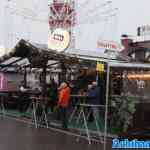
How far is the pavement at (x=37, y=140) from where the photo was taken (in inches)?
504

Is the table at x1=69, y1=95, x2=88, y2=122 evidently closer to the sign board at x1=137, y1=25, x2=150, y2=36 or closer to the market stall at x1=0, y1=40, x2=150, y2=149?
the market stall at x1=0, y1=40, x2=150, y2=149

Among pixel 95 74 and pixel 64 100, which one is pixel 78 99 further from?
pixel 95 74

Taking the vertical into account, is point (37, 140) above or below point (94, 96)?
below

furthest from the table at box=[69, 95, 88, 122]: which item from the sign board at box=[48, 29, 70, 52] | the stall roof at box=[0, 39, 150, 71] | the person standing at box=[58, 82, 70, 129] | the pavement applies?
the sign board at box=[48, 29, 70, 52]

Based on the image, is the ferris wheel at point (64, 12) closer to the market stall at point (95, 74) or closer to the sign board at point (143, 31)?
the sign board at point (143, 31)

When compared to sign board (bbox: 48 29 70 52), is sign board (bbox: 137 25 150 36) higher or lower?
higher

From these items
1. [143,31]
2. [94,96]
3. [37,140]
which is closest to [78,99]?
[94,96]

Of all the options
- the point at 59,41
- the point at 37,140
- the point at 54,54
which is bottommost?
the point at 37,140

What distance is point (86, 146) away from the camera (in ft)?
42.9

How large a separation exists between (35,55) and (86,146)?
5285 millimetres

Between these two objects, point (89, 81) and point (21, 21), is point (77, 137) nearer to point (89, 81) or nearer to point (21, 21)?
point (89, 81)

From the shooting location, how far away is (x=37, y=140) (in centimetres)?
1399

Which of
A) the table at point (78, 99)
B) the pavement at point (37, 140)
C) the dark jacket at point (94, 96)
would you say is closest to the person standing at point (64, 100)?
the table at point (78, 99)

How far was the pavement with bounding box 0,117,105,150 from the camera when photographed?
1279 cm
